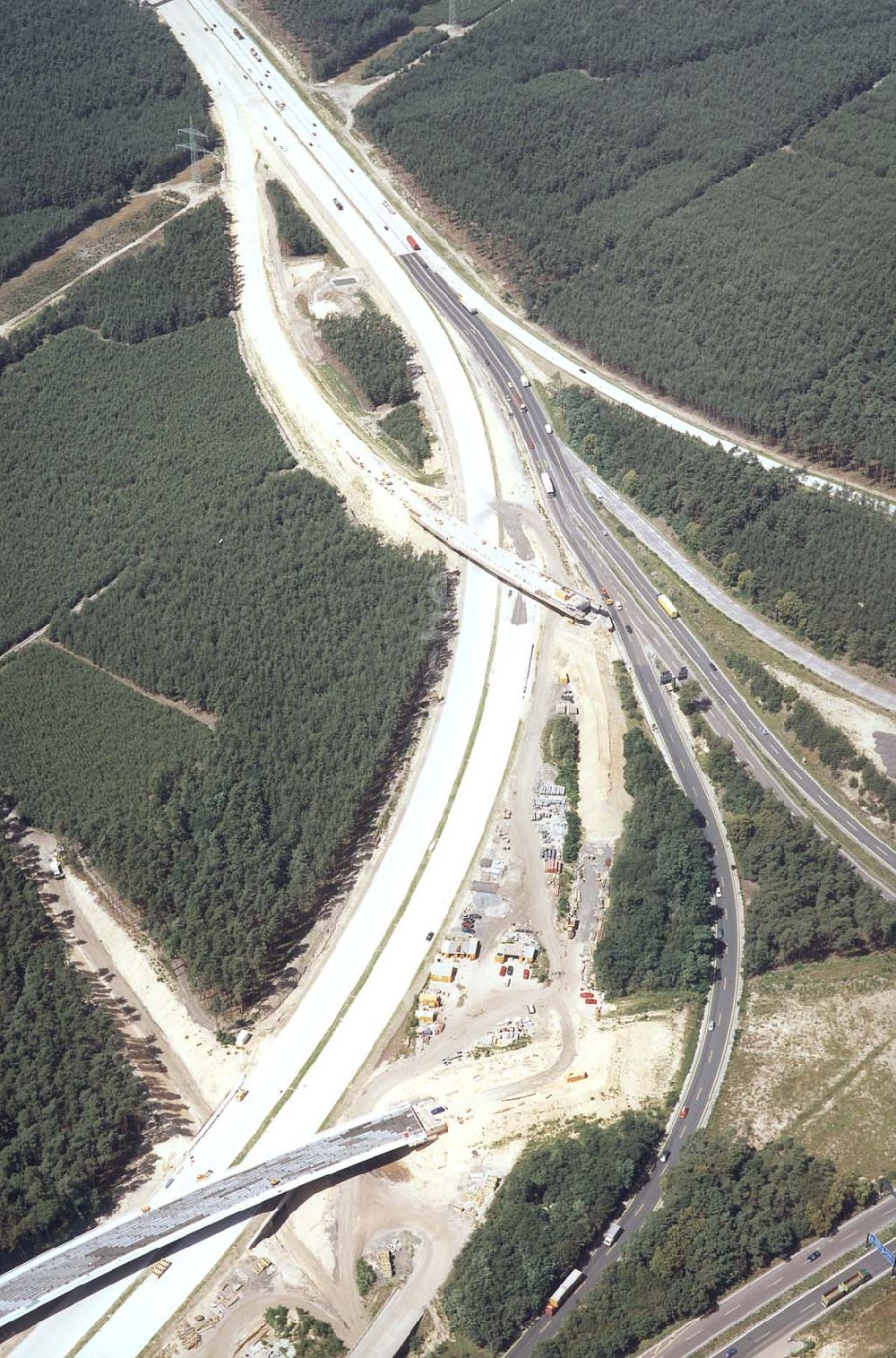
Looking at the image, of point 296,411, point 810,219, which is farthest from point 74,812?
point 810,219

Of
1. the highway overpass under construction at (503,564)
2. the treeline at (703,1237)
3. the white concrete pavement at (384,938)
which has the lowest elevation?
the treeline at (703,1237)

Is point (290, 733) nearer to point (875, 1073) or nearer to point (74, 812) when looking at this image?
point (74, 812)

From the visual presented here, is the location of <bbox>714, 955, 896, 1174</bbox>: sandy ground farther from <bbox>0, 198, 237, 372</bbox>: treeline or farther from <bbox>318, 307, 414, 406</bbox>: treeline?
<bbox>0, 198, 237, 372</bbox>: treeline

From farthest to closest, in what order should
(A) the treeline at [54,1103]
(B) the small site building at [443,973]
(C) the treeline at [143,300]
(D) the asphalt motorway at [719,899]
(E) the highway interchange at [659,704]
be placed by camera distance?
(C) the treeline at [143,300]
(B) the small site building at [443,973]
(E) the highway interchange at [659,704]
(A) the treeline at [54,1103]
(D) the asphalt motorway at [719,899]

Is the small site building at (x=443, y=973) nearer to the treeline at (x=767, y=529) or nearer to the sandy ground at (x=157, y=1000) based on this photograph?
the sandy ground at (x=157, y=1000)

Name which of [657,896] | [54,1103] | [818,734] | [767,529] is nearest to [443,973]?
[657,896]

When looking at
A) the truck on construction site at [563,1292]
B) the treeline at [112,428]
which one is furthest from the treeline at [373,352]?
the truck on construction site at [563,1292]
